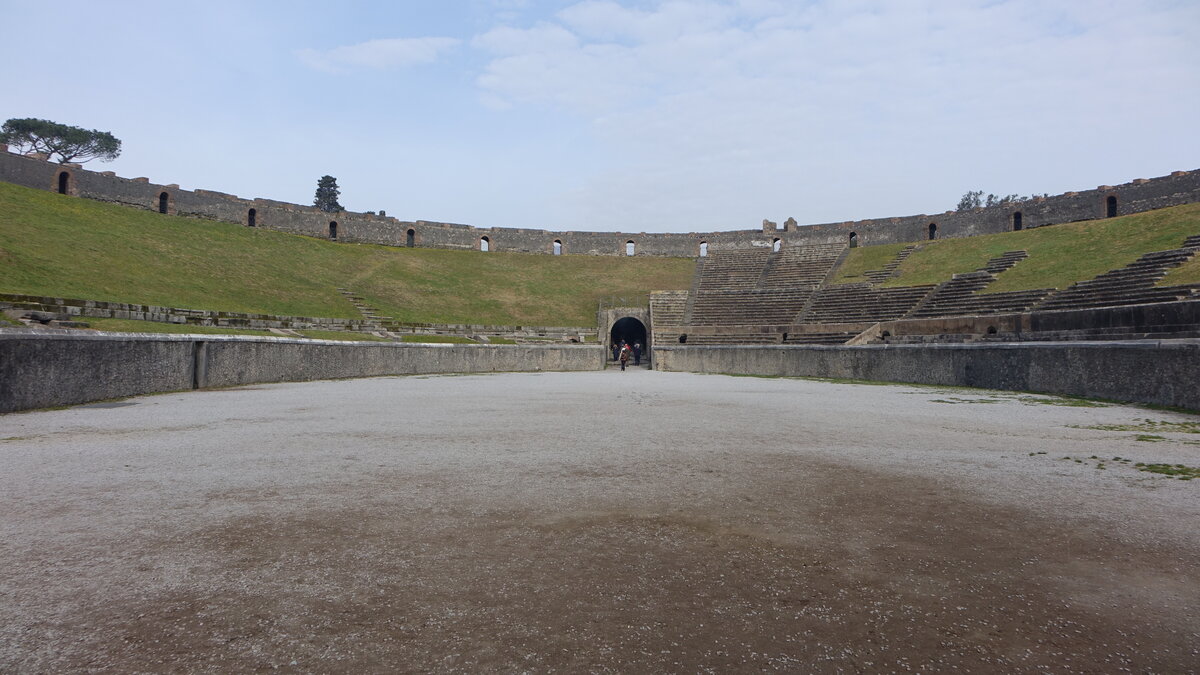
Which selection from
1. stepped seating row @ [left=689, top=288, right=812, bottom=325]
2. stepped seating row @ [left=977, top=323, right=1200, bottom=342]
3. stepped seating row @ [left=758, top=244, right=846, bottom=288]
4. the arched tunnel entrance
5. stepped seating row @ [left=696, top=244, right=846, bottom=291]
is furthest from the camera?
the arched tunnel entrance

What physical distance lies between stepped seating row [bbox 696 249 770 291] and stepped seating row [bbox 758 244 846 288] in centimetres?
76

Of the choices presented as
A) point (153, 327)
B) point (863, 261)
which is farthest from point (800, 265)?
point (153, 327)

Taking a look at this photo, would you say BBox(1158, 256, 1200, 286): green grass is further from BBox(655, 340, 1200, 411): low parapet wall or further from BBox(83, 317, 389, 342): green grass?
BBox(83, 317, 389, 342): green grass

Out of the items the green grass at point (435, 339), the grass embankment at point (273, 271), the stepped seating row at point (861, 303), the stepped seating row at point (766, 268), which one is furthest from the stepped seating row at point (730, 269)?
the green grass at point (435, 339)

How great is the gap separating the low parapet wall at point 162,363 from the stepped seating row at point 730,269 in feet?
80.9

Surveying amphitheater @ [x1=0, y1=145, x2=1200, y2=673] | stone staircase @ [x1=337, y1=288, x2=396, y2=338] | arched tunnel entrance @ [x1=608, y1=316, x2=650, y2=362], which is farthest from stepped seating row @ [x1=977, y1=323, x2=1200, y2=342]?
arched tunnel entrance @ [x1=608, y1=316, x2=650, y2=362]

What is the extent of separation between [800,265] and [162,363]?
3748 cm

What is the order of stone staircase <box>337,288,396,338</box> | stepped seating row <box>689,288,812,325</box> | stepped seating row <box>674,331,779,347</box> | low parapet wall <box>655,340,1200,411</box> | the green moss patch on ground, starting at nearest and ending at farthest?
low parapet wall <box>655,340,1200,411</box>, the green moss patch on ground, stone staircase <box>337,288,396,338</box>, stepped seating row <box>674,331,779,347</box>, stepped seating row <box>689,288,812,325</box>

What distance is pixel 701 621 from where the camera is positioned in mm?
2135

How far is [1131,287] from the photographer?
1959 cm

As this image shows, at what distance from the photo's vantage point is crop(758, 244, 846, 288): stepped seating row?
38.2m

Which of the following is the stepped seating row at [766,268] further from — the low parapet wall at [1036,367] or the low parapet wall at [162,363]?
the low parapet wall at [162,363]

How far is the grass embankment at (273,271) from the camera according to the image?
812 inches

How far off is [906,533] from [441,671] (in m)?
2.35
